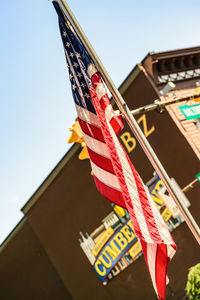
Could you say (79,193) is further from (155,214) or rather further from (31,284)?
(155,214)

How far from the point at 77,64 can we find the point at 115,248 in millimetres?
11419

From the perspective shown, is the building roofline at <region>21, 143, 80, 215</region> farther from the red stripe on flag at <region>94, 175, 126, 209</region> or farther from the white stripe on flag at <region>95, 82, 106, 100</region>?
the white stripe on flag at <region>95, 82, 106, 100</region>

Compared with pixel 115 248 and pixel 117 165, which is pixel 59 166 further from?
pixel 117 165

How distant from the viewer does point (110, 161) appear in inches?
228

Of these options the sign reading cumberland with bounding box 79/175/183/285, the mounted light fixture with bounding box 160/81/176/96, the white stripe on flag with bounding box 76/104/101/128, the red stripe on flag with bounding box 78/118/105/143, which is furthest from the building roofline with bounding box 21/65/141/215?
the red stripe on flag with bounding box 78/118/105/143

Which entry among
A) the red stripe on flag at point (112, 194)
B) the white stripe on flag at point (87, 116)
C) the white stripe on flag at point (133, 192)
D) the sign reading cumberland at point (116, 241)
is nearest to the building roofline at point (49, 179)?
the sign reading cumberland at point (116, 241)

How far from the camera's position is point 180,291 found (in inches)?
537

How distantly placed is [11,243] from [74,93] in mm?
18241

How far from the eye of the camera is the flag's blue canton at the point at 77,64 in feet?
18.9

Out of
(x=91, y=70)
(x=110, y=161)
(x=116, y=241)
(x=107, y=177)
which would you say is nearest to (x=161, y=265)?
(x=107, y=177)

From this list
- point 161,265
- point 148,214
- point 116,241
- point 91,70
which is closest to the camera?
point 161,265

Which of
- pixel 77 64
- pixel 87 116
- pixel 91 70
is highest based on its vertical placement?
pixel 77 64

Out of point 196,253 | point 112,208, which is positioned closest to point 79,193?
point 112,208

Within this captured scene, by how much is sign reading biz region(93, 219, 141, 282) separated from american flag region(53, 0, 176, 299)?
9.48 metres
